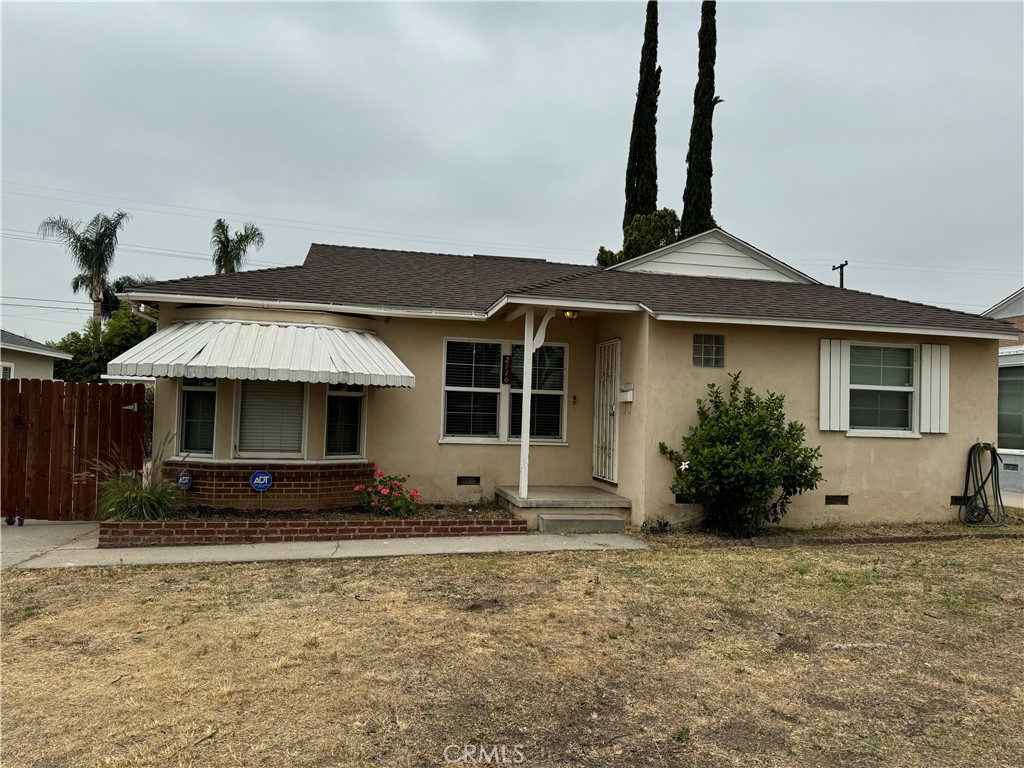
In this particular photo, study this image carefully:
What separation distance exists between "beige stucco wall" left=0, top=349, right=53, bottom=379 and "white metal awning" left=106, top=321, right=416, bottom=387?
55.1 ft

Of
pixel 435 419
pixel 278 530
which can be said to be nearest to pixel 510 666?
pixel 278 530

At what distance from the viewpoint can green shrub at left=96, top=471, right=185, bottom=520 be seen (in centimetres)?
898

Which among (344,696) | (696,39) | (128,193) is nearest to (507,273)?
(344,696)

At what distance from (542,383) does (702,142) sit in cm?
1933

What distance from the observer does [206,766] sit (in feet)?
11.1

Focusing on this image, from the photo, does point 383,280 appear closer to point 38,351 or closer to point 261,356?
point 261,356

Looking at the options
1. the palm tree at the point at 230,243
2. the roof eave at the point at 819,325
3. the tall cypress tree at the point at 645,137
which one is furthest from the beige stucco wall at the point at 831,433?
the palm tree at the point at 230,243

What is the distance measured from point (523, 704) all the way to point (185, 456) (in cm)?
745

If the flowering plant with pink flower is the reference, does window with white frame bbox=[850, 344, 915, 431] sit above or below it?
above

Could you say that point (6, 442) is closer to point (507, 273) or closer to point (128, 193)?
point (507, 273)

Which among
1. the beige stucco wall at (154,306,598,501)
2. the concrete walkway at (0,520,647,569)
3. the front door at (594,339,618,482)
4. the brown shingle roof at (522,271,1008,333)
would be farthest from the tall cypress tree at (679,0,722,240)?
the concrete walkway at (0,520,647,569)

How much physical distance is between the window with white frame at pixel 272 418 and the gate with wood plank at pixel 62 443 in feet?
5.28

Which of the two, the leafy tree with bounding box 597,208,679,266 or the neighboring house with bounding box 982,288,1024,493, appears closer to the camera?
the neighboring house with bounding box 982,288,1024,493

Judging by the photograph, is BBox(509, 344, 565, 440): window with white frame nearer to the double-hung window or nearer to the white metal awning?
the double-hung window
